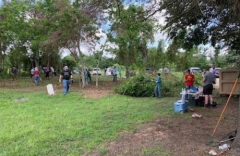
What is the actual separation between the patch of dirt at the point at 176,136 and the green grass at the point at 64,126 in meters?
0.37

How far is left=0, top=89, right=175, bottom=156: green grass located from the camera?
234 inches

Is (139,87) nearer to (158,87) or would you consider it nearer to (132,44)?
(158,87)

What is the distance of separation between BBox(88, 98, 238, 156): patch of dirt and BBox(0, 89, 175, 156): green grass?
14.5 inches

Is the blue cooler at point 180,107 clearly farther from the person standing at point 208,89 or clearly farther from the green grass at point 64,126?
the person standing at point 208,89

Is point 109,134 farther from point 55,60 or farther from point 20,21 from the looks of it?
point 55,60

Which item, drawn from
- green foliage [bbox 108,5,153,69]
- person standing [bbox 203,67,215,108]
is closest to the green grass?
person standing [bbox 203,67,215,108]

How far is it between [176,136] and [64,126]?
3.06 m

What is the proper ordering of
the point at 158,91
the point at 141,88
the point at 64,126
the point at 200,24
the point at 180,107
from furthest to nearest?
the point at 141,88, the point at 158,91, the point at 200,24, the point at 180,107, the point at 64,126

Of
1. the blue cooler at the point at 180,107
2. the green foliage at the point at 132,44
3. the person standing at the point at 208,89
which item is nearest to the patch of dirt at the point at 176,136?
the blue cooler at the point at 180,107

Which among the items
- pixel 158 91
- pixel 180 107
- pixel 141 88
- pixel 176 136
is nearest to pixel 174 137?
pixel 176 136

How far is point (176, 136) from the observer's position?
649 centimetres

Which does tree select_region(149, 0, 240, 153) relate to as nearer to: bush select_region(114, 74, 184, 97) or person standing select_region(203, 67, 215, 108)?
person standing select_region(203, 67, 215, 108)

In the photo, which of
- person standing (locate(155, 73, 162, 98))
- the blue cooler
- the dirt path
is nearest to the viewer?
the dirt path

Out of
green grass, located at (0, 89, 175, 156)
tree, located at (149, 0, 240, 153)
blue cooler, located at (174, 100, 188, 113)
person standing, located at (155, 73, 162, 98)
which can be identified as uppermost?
tree, located at (149, 0, 240, 153)
